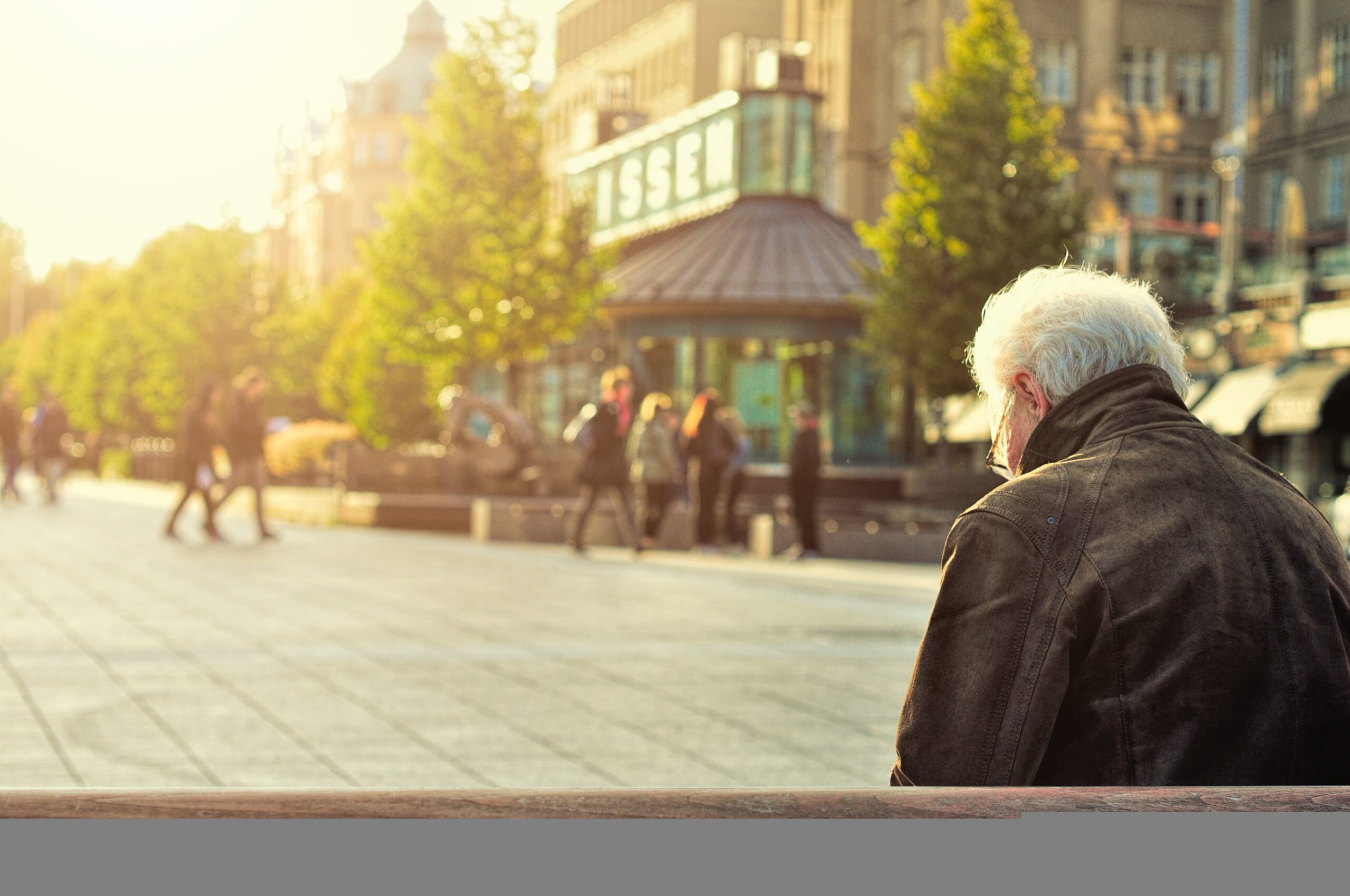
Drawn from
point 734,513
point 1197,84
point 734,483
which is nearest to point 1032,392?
point 734,513

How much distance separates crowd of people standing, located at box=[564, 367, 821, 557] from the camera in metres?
19.5

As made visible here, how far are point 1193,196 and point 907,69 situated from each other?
9526mm

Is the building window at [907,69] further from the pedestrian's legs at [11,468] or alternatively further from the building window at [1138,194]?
the pedestrian's legs at [11,468]

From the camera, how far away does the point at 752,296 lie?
37.9 m

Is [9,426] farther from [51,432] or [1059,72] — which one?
[1059,72]

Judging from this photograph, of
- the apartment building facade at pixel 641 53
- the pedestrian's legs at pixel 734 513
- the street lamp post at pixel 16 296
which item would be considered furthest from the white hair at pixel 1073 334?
the street lamp post at pixel 16 296

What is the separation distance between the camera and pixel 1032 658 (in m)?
2.39

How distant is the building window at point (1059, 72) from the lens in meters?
51.0

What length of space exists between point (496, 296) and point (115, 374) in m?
34.6

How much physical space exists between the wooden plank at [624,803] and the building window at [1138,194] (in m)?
51.5

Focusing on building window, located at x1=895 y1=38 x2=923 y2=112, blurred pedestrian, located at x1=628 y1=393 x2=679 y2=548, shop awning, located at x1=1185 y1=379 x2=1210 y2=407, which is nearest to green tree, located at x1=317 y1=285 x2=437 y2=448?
building window, located at x1=895 y1=38 x2=923 y2=112

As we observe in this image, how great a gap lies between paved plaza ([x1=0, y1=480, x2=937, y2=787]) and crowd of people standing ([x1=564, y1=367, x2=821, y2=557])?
87.2 inches

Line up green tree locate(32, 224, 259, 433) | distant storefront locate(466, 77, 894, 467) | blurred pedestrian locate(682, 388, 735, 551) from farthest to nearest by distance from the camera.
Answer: green tree locate(32, 224, 259, 433), distant storefront locate(466, 77, 894, 467), blurred pedestrian locate(682, 388, 735, 551)

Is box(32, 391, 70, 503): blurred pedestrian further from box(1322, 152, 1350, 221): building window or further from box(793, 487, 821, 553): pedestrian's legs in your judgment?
box(1322, 152, 1350, 221): building window
